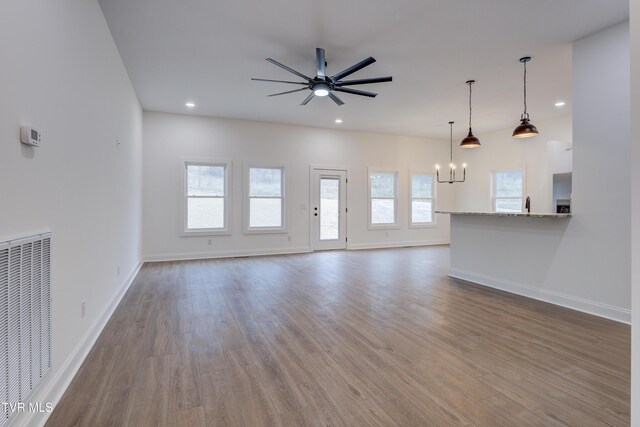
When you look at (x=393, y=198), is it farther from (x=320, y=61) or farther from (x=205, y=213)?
(x=320, y=61)

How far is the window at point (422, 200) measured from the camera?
9.12 meters

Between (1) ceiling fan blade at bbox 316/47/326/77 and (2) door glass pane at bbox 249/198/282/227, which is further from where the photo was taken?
(2) door glass pane at bbox 249/198/282/227

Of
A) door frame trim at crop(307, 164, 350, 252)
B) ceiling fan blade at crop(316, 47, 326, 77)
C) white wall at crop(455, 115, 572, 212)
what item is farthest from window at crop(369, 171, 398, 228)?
ceiling fan blade at crop(316, 47, 326, 77)

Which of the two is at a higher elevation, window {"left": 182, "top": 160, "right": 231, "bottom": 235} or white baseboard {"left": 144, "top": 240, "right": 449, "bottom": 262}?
window {"left": 182, "top": 160, "right": 231, "bottom": 235}

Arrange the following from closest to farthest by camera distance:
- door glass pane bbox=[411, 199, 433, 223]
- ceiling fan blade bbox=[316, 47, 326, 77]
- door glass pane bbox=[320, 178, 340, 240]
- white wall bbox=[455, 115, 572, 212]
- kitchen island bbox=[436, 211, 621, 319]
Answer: ceiling fan blade bbox=[316, 47, 326, 77], kitchen island bbox=[436, 211, 621, 319], white wall bbox=[455, 115, 572, 212], door glass pane bbox=[320, 178, 340, 240], door glass pane bbox=[411, 199, 433, 223]

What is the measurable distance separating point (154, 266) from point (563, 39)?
6.93 meters

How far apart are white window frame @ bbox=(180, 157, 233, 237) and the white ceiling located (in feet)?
3.95

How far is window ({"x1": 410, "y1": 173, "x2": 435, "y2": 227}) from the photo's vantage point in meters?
9.12

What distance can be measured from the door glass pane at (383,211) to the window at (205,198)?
151 inches

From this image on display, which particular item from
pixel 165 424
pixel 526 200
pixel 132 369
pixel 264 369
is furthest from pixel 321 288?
pixel 526 200

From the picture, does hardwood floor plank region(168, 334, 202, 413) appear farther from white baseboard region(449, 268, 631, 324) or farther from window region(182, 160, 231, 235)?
window region(182, 160, 231, 235)

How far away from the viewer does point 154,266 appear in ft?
19.6

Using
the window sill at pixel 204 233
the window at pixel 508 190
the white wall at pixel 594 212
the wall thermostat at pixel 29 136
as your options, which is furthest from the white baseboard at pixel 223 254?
the wall thermostat at pixel 29 136

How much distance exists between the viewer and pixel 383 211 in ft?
28.8
